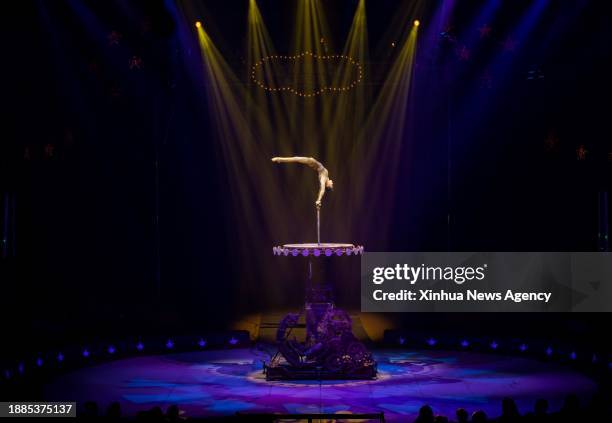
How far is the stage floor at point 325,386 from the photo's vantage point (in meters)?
7.93

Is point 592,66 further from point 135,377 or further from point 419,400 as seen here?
point 135,377

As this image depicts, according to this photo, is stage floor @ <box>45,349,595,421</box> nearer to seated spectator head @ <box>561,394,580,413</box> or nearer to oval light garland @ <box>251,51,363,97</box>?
seated spectator head @ <box>561,394,580,413</box>

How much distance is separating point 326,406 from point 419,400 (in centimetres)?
92

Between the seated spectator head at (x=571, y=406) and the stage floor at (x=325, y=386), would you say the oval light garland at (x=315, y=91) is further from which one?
the seated spectator head at (x=571, y=406)

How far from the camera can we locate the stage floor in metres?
7.93

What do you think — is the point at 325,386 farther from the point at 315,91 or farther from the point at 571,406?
the point at 315,91

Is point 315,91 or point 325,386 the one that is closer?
point 325,386

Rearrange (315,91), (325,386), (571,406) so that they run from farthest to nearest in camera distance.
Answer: (315,91) → (325,386) → (571,406)

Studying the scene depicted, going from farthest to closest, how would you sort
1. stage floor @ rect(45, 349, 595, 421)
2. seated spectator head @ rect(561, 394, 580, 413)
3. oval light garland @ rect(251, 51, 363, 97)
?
oval light garland @ rect(251, 51, 363, 97)
stage floor @ rect(45, 349, 595, 421)
seated spectator head @ rect(561, 394, 580, 413)

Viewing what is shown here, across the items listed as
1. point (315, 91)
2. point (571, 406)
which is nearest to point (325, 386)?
point (571, 406)

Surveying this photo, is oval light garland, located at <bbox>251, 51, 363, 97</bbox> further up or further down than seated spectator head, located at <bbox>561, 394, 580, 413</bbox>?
further up

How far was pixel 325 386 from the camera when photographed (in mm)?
8750

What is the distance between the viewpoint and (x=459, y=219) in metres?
12.9

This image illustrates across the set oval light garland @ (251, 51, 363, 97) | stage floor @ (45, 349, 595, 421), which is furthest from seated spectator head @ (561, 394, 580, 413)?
oval light garland @ (251, 51, 363, 97)
